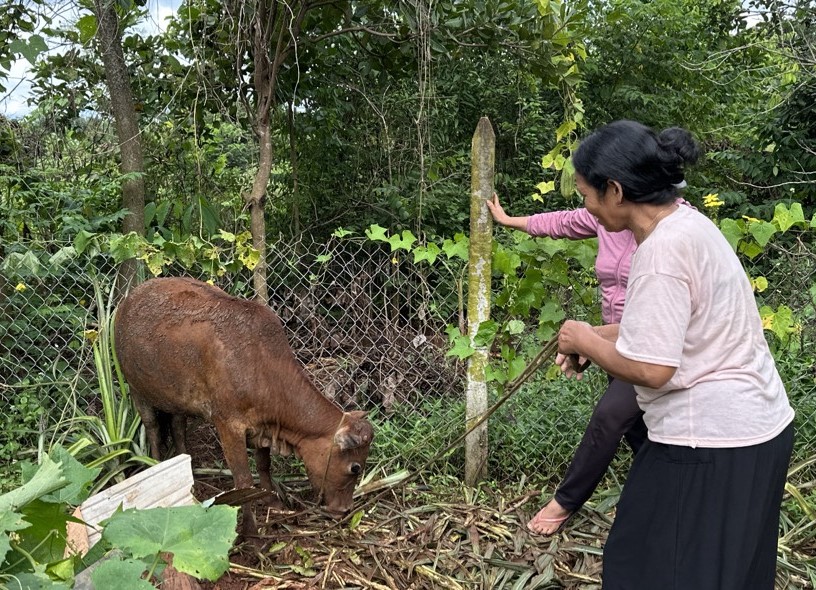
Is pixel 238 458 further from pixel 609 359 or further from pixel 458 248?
pixel 609 359

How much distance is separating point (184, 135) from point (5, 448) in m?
3.28

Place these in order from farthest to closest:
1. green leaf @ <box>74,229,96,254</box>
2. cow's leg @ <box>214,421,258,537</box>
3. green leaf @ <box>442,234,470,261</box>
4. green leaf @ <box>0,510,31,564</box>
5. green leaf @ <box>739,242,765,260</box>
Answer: green leaf @ <box>74,229,96,254</box> → green leaf @ <box>442,234,470,261</box> → green leaf @ <box>739,242,765,260</box> → cow's leg @ <box>214,421,258,537</box> → green leaf @ <box>0,510,31,564</box>

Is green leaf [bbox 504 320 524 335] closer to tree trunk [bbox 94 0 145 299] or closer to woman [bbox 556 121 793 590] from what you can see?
woman [bbox 556 121 793 590]

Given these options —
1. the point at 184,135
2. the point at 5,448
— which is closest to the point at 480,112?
the point at 184,135

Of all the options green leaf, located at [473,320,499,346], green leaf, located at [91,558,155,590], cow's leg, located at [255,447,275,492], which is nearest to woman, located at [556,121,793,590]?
green leaf, located at [91,558,155,590]

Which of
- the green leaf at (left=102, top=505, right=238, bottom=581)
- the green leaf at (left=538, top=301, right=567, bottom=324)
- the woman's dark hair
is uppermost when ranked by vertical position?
the woman's dark hair

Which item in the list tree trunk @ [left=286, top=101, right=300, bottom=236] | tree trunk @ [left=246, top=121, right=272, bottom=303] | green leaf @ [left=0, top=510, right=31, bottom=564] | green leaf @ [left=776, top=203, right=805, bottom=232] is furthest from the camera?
tree trunk @ [left=286, top=101, right=300, bottom=236]

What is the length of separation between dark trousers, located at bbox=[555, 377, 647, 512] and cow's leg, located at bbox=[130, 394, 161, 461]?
7.74 feet

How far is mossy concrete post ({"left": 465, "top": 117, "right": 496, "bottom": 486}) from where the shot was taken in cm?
389

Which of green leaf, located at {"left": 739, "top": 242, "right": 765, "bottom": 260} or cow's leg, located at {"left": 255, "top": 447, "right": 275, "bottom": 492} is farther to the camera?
cow's leg, located at {"left": 255, "top": 447, "right": 275, "bottom": 492}

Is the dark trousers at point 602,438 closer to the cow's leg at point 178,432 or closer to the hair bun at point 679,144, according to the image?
the hair bun at point 679,144

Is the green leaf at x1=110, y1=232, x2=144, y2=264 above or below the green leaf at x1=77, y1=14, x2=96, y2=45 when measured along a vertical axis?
below

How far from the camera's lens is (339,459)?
3.76 m

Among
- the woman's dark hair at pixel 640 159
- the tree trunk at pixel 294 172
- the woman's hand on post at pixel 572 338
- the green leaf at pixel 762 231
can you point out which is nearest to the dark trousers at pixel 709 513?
the woman's hand on post at pixel 572 338
